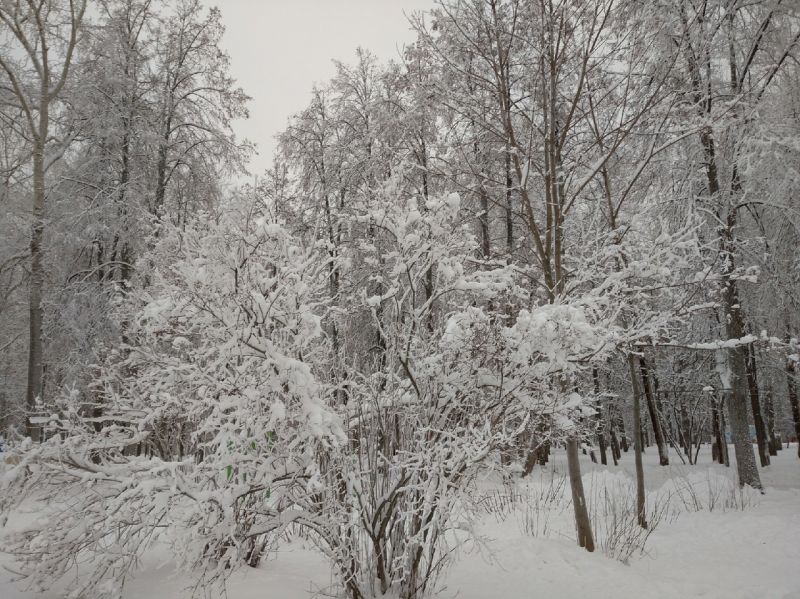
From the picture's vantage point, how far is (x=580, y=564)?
446 cm

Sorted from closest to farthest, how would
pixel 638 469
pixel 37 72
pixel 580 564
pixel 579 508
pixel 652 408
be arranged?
pixel 580 564 < pixel 579 508 < pixel 638 469 < pixel 37 72 < pixel 652 408

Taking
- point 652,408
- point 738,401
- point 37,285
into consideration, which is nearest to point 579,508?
point 738,401

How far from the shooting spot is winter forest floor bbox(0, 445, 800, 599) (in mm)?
3658

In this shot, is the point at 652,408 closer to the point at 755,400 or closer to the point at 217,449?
the point at 755,400

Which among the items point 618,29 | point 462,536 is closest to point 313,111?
point 618,29

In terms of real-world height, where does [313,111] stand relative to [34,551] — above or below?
above

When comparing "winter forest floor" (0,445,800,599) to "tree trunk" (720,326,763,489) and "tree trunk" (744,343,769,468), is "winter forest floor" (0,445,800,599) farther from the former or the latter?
"tree trunk" (744,343,769,468)

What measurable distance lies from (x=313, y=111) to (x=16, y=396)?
1616 cm

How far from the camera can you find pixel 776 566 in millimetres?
4902

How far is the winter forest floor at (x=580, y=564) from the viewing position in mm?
3658

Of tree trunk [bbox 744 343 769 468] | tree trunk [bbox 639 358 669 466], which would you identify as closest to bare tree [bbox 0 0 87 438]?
tree trunk [bbox 639 358 669 466]

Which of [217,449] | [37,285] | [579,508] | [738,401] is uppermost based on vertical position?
[37,285]

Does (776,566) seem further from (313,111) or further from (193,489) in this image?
(313,111)

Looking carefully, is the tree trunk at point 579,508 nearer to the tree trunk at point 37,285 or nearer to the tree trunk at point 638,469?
the tree trunk at point 638,469
